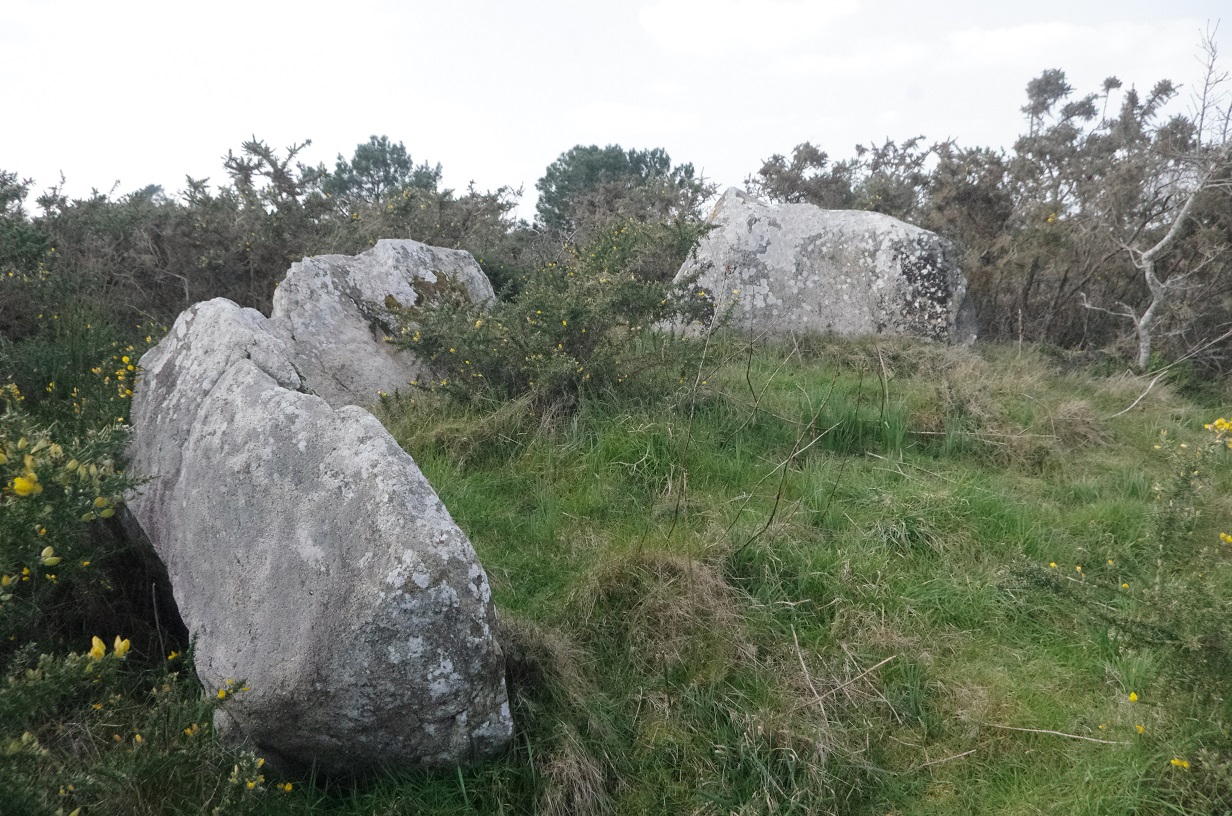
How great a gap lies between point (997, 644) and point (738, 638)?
1121mm

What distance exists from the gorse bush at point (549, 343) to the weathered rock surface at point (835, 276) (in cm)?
160

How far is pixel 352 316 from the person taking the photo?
6.17 m

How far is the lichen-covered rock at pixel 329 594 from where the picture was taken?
2.73m

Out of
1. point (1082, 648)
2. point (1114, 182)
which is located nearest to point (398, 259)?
point (1082, 648)

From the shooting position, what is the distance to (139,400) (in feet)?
13.7

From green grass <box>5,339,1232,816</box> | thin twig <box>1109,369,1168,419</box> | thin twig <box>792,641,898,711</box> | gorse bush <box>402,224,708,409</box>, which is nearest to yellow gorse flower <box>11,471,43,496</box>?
green grass <box>5,339,1232,816</box>

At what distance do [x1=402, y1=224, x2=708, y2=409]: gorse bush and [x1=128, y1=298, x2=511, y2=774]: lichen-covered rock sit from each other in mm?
2070

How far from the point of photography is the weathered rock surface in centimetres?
766

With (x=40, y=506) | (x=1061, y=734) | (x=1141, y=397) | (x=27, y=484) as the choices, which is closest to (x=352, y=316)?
(x=40, y=506)

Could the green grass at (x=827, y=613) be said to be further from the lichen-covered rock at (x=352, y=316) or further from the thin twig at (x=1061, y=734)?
the lichen-covered rock at (x=352, y=316)

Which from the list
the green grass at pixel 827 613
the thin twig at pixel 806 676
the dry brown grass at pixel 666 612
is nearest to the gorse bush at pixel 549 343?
the green grass at pixel 827 613

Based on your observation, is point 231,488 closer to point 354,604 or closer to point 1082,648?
point 354,604

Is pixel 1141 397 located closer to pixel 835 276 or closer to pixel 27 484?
pixel 835 276

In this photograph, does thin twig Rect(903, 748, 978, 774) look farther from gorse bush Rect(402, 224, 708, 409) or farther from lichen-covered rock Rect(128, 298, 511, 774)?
gorse bush Rect(402, 224, 708, 409)
